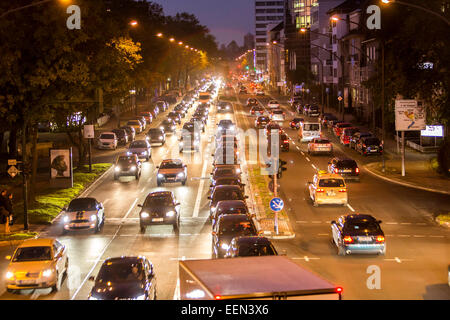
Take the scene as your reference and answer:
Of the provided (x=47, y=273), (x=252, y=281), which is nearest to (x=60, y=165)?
(x=47, y=273)

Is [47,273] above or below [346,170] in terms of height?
below

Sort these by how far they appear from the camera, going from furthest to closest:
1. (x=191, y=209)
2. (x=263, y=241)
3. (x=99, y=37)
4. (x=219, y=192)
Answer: (x=99, y=37) < (x=191, y=209) < (x=219, y=192) < (x=263, y=241)

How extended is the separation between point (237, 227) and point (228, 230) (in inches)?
14.3

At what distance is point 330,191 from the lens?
3353 centimetres

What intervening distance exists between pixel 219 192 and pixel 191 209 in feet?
9.22

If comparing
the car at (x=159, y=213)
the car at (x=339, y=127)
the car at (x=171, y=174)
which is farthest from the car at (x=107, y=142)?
the car at (x=159, y=213)

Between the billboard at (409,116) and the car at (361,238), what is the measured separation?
1922 centimetres

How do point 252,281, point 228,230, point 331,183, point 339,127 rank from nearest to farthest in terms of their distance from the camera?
point 252,281, point 228,230, point 331,183, point 339,127

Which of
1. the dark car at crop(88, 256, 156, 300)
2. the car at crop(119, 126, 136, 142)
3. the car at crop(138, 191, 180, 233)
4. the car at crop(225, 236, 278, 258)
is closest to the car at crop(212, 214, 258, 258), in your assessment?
the car at crop(225, 236, 278, 258)

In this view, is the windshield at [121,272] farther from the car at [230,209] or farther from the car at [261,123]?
the car at [261,123]

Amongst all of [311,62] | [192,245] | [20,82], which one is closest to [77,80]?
[20,82]

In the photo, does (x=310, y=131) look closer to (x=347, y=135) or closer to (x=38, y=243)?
(x=347, y=135)

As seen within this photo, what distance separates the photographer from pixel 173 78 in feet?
572
